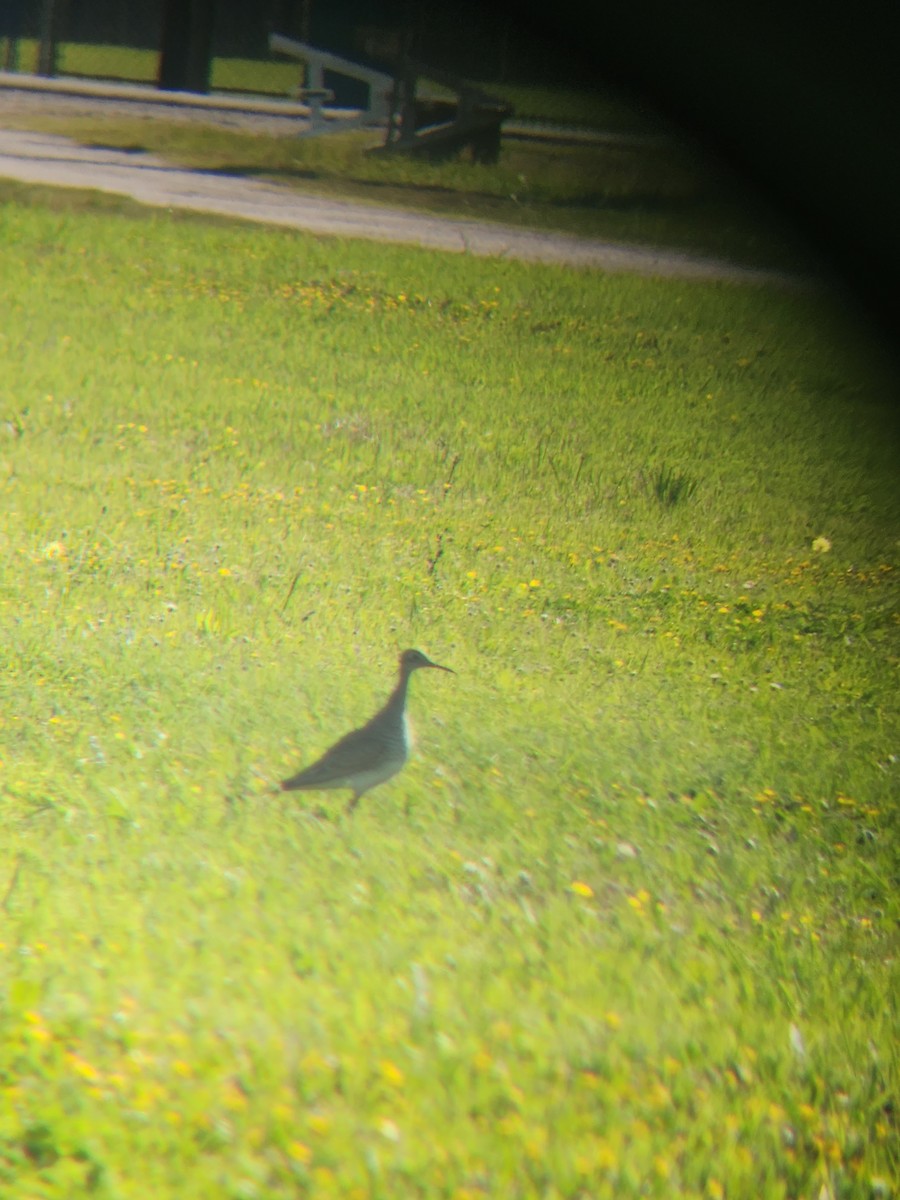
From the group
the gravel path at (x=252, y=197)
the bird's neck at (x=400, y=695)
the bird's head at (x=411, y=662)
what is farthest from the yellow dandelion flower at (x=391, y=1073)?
the gravel path at (x=252, y=197)

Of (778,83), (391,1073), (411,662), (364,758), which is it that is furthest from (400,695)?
(778,83)

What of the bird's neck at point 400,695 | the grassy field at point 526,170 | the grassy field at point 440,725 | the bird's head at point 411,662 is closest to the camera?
the grassy field at point 440,725

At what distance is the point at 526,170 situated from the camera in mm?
4406

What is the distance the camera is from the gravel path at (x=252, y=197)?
4.43 m

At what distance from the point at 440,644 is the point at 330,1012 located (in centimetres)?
131

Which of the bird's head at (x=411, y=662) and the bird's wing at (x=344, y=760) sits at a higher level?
the bird's head at (x=411, y=662)

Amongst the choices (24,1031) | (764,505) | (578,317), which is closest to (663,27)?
(578,317)

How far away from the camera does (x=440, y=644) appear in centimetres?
413

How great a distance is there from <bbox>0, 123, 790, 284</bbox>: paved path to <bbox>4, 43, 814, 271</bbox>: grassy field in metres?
0.04

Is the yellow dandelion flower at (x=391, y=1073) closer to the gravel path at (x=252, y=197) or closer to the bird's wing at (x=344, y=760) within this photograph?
the bird's wing at (x=344, y=760)

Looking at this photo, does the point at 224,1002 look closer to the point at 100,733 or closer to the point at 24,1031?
the point at 24,1031

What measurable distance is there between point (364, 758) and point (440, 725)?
314 mm

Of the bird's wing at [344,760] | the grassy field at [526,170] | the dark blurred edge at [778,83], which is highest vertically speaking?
the dark blurred edge at [778,83]

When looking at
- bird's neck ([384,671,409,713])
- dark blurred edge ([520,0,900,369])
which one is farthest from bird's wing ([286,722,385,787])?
dark blurred edge ([520,0,900,369])
